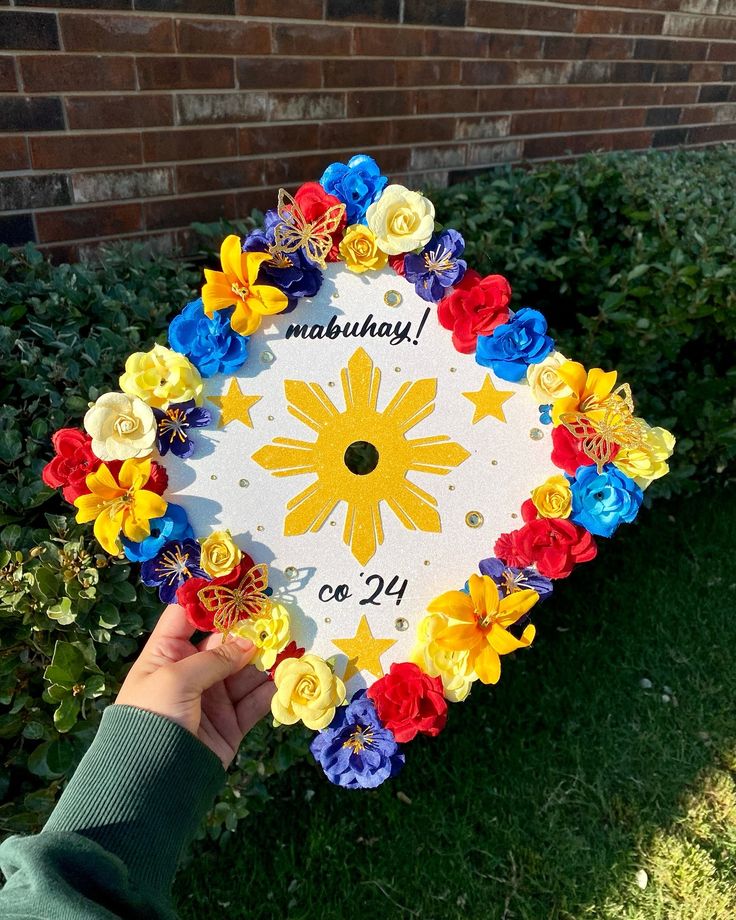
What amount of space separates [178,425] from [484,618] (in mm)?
771

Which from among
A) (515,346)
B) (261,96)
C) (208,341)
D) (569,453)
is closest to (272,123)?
(261,96)

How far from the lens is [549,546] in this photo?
1.55m

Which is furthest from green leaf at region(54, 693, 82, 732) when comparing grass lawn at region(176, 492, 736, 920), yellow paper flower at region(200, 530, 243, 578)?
grass lawn at region(176, 492, 736, 920)

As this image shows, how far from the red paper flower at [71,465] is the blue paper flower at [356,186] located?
0.78 m

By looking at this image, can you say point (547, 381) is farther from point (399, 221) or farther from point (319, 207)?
point (319, 207)

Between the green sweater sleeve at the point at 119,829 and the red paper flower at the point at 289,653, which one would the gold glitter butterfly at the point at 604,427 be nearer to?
the red paper flower at the point at 289,653

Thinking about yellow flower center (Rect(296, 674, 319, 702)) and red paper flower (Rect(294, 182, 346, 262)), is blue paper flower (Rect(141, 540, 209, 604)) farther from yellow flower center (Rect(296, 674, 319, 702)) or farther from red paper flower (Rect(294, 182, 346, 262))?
red paper flower (Rect(294, 182, 346, 262))

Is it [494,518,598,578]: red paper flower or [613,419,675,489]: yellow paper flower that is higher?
[613,419,675,489]: yellow paper flower

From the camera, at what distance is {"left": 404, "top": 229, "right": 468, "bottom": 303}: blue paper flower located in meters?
1.65

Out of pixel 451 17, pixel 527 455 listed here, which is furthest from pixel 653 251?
pixel 527 455

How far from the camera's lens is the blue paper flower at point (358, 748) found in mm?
1489

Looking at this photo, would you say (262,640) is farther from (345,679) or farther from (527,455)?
(527,455)

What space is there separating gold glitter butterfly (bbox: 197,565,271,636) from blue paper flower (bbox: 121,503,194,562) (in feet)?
0.41

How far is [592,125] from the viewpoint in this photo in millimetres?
4141
